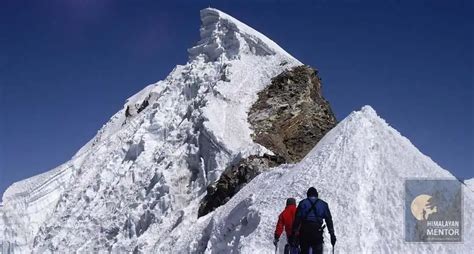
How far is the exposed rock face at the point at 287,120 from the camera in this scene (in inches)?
1049

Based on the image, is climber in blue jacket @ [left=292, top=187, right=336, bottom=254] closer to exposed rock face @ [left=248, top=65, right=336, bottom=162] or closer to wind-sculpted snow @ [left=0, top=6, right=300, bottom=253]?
wind-sculpted snow @ [left=0, top=6, right=300, bottom=253]

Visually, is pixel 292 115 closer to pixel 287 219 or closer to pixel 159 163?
pixel 159 163

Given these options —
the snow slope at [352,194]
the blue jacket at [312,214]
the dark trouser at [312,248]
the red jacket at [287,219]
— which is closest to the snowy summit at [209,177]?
the snow slope at [352,194]

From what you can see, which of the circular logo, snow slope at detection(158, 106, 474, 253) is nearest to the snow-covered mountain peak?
snow slope at detection(158, 106, 474, 253)

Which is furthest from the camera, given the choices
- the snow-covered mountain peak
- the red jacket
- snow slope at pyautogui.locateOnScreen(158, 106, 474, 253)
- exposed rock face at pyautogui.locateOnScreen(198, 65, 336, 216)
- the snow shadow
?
the snow-covered mountain peak

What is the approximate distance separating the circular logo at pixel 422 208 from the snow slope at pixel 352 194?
0.36 meters

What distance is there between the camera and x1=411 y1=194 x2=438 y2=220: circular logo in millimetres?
16875

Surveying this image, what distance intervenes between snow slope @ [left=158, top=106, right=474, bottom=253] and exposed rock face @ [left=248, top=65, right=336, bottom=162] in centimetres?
960

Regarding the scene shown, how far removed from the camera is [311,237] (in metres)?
10.2

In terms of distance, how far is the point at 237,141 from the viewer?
30.4 meters

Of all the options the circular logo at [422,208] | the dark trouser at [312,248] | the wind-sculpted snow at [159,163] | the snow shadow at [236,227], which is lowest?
the dark trouser at [312,248]

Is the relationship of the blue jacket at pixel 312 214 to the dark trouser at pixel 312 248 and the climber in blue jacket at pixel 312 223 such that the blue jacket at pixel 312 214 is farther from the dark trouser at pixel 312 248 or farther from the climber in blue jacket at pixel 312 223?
the dark trouser at pixel 312 248

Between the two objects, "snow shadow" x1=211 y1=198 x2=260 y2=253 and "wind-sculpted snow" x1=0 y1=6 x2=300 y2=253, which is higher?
"wind-sculpted snow" x1=0 y1=6 x2=300 y2=253

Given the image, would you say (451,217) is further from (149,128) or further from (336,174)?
(149,128)
